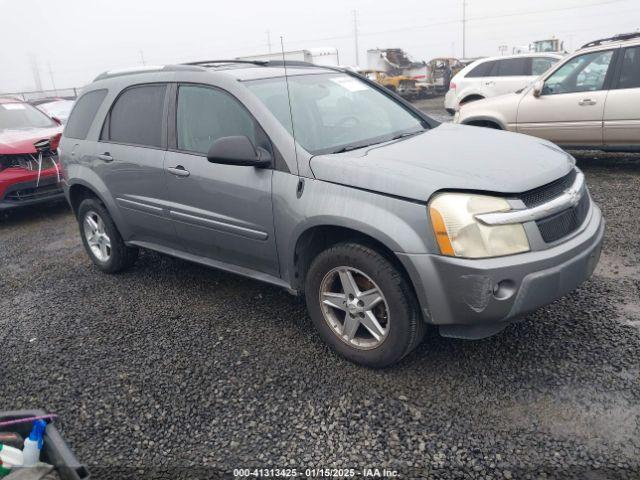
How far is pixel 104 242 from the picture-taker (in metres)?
4.83

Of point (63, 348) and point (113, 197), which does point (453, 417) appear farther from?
point (113, 197)

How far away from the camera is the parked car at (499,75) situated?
1109 centimetres

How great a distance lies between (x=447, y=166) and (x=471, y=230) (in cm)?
44

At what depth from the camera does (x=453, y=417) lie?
2.61 metres

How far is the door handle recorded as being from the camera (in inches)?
145

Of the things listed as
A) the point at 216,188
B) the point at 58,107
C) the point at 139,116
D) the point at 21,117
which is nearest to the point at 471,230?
the point at 216,188

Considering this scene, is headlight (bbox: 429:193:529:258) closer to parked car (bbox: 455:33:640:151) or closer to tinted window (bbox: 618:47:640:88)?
parked car (bbox: 455:33:640:151)

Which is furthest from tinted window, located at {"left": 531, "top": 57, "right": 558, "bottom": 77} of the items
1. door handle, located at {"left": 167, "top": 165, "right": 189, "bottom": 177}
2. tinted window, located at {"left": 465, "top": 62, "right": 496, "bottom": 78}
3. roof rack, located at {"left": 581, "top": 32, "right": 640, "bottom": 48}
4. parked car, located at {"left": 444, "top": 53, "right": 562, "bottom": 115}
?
door handle, located at {"left": 167, "top": 165, "right": 189, "bottom": 177}

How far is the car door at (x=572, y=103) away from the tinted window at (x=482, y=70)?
423cm

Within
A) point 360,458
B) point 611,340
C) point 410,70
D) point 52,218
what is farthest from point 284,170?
point 410,70

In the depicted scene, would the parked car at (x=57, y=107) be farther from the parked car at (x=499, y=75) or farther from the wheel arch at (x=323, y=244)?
the wheel arch at (x=323, y=244)

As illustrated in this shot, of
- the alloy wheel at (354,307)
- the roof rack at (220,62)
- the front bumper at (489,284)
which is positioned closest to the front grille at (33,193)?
the roof rack at (220,62)

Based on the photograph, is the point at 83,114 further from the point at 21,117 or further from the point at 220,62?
the point at 21,117

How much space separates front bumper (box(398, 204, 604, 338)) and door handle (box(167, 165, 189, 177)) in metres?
1.76
